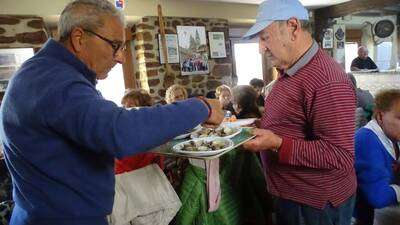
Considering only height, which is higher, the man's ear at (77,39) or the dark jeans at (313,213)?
the man's ear at (77,39)

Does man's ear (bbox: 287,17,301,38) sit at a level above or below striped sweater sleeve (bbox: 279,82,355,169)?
above

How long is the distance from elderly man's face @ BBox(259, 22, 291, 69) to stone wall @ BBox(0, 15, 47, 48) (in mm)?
3063

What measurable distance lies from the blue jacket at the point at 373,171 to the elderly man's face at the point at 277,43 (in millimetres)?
618

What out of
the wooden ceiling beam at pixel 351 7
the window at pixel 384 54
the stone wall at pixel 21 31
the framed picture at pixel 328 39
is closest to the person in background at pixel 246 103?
the stone wall at pixel 21 31

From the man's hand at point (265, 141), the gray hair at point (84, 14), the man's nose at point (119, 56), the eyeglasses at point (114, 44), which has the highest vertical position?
the gray hair at point (84, 14)

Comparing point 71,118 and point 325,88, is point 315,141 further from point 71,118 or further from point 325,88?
point 71,118

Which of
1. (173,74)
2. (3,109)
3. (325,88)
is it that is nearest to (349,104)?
(325,88)

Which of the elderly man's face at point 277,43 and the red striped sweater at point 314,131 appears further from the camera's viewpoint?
the elderly man's face at point 277,43

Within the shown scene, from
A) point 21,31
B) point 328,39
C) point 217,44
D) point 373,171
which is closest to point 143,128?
point 373,171

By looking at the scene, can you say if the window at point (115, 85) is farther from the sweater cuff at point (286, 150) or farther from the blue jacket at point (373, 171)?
the sweater cuff at point (286, 150)

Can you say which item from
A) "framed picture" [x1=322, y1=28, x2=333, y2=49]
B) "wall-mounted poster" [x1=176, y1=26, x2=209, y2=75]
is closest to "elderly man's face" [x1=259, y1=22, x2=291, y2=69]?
"wall-mounted poster" [x1=176, y1=26, x2=209, y2=75]

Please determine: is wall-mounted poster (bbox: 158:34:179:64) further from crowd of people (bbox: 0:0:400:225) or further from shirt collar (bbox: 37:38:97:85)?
shirt collar (bbox: 37:38:97:85)

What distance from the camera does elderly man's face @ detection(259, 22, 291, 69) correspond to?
1029 mm

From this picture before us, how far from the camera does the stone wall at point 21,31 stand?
10.7ft
